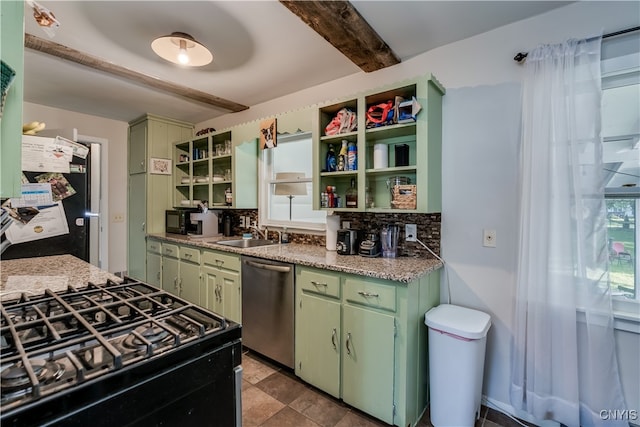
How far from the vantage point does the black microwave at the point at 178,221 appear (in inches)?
139

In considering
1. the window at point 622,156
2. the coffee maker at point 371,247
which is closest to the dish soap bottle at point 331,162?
the coffee maker at point 371,247

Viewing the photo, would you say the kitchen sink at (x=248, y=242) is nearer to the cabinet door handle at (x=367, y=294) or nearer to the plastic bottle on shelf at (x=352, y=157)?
the plastic bottle on shelf at (x=352, y=157)

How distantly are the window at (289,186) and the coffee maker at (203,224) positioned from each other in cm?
65

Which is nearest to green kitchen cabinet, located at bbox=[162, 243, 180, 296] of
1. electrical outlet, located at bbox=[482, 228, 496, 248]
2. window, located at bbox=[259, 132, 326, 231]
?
window, located at bbox=[259, 132, 326, 231]

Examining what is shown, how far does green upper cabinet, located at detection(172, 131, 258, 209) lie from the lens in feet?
10.7

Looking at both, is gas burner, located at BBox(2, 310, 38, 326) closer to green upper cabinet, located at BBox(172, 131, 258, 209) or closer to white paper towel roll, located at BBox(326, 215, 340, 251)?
white paper towel roll, located at BBox(326, 215, 340, 251)

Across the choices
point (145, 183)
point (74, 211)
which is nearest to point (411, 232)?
point (74, 211)

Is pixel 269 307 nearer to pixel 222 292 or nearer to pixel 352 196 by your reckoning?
pixel 222 292

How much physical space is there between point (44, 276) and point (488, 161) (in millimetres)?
2632

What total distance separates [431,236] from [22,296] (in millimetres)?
2186

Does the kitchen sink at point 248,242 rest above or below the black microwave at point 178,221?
below

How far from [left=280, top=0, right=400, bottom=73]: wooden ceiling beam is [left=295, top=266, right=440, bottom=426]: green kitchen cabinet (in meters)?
1.50

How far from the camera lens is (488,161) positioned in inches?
76.7

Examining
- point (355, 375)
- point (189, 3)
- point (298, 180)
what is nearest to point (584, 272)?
point (355, 375)
